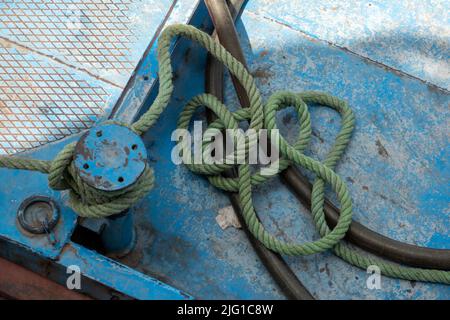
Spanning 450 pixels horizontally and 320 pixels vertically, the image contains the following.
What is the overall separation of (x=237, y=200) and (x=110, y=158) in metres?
0.59

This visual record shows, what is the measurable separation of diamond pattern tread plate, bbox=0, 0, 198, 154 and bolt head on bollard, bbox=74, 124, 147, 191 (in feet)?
1.08

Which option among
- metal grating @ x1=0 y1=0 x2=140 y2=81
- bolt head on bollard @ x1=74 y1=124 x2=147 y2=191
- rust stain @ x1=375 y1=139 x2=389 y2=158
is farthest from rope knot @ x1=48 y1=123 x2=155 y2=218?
rust stain @ x1=375 y1=139 x2=389 y2=158

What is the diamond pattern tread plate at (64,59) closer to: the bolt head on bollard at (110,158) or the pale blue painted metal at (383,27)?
the bolt head on bollard at (110,158)

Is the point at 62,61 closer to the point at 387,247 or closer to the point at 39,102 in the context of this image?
the point at 39,102

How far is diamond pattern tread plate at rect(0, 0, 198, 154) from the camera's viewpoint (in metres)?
1.87

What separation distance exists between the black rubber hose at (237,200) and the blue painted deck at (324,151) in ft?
0.15

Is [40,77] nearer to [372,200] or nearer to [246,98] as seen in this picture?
[246,98]

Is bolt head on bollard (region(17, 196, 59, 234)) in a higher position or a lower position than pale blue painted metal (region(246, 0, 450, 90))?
lower

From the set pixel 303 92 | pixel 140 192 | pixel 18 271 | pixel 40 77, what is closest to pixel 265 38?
pixel 303 92

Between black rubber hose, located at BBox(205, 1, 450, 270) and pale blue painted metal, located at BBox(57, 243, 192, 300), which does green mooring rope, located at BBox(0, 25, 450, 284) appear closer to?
black rubber hose, located at BBox(205, 1, 450, 270)

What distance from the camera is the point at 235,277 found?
1.99m

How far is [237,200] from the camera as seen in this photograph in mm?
2033

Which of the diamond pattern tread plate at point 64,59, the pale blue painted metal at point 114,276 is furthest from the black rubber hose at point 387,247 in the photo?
the diamond pattern tread plate at point 64,59

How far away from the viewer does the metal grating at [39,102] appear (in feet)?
6.05
